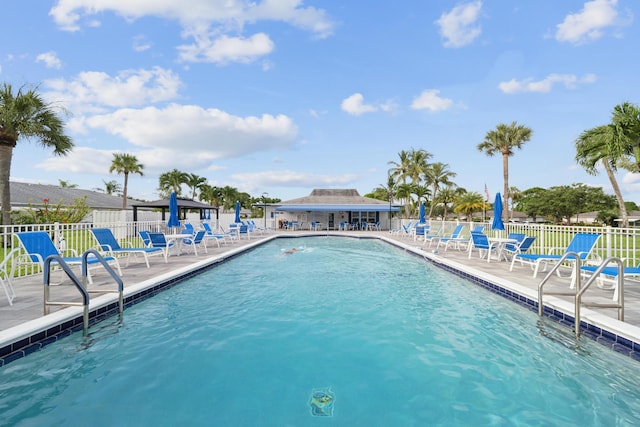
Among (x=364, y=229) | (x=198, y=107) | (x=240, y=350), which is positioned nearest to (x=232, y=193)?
(x=364, y=229)

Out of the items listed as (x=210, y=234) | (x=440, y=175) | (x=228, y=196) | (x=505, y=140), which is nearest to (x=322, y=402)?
(x=210, y=234)

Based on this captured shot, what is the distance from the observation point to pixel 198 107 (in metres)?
20.5

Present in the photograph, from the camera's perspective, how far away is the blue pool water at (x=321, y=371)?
2.84 metres

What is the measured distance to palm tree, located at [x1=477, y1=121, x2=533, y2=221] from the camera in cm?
2969

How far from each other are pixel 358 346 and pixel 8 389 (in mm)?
3621

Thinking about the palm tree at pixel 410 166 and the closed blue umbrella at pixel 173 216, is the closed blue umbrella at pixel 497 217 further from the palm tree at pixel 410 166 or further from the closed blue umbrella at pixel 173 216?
the palm tree at pixel 410 166

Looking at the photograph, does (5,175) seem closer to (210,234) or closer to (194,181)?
(210,234)

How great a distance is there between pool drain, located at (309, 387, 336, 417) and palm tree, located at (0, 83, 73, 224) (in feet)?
53.0

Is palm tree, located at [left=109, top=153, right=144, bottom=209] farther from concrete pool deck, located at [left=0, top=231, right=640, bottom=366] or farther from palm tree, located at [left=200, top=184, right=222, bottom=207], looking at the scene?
concrete pool deck, located at [left=0, top=231, right=640, bottom=366]

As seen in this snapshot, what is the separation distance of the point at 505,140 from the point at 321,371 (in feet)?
106

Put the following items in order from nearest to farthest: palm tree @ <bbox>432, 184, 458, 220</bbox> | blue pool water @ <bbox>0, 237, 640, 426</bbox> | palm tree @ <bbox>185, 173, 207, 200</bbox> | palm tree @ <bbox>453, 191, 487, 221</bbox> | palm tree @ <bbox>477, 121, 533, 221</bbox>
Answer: blue pool water @ <bbox>0, 237, 640, 426</bbox>
palm tree @ <bbox>477, 121, 533, 221</bbox>
palm tree @ <bbox>185, 173, 207, 200</bbox>
palm tree @ <bbox>432, 184, 458, 220</bbox>
palm tree @ <bbox>453, 191, 487, 221</bbox>

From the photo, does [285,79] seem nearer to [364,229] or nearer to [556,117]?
[556,117]

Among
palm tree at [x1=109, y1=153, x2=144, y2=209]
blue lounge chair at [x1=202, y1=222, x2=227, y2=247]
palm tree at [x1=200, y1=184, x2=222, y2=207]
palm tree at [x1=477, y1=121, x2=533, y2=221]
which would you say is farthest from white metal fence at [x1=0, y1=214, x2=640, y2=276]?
palm tree at [x1=200, y1=184, x2=222, y2=207]

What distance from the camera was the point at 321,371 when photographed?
12.0ft
